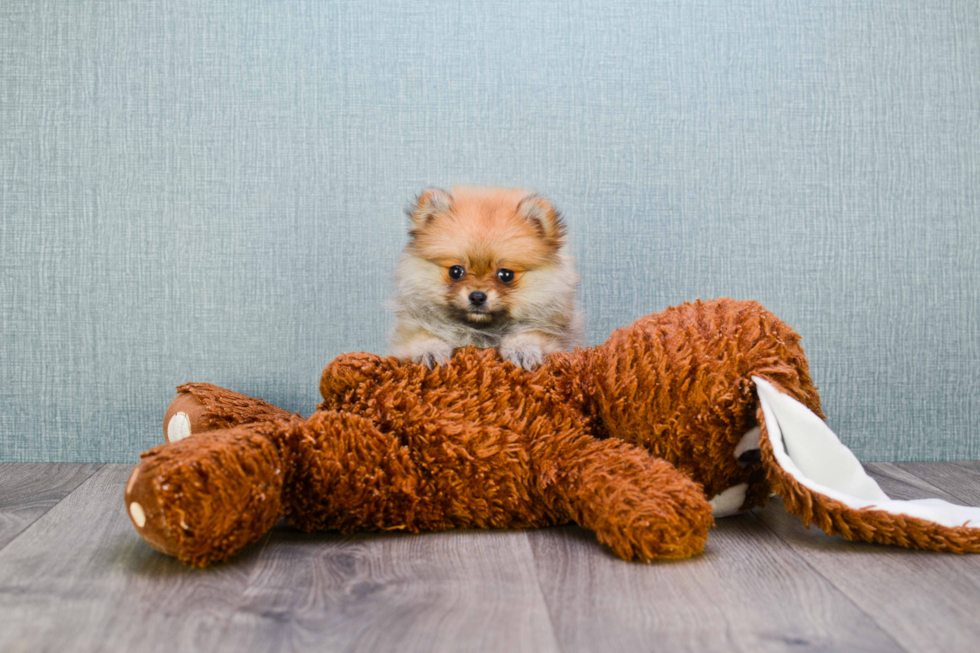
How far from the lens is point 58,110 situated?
1598 millimetres

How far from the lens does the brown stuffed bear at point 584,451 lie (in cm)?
94

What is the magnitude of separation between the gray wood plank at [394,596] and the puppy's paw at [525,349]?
26cm

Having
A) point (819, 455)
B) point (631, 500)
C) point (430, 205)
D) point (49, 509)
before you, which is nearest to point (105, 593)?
point (49, 509)

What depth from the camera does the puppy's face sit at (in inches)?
47.9

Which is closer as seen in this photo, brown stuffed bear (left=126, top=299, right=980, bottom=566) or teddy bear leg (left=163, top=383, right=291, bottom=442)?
brown stuffed bear (left=126, top=299, right=980, bottom=566)

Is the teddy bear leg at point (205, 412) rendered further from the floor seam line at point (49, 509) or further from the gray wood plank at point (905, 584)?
the gray wood plank at point (905, 584)

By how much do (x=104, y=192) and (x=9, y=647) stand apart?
1.11m

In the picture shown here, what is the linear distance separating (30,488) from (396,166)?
3.03ft

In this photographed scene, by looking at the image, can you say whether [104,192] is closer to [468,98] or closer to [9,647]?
[468,98]

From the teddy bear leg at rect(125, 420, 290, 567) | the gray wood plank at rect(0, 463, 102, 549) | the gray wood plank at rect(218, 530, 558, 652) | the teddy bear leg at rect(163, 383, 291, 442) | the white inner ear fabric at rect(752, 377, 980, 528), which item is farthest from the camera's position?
the teddy bear leg at rect(163, 383, 291, 442)

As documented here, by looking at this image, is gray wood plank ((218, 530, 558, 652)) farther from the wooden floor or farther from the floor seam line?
the floor seam line

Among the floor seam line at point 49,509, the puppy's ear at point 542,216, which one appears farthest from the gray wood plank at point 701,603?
the floor seam line at point 49,509

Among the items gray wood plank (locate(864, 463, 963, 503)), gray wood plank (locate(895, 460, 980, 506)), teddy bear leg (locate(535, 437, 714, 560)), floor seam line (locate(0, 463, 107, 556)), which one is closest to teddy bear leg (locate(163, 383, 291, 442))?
floor seam line (locate(0, 463, 107, 556))

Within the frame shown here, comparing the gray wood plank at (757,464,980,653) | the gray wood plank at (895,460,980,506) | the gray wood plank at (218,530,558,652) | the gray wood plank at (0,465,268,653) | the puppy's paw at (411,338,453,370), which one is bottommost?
the gray wood plank at (0,465,268,653)
